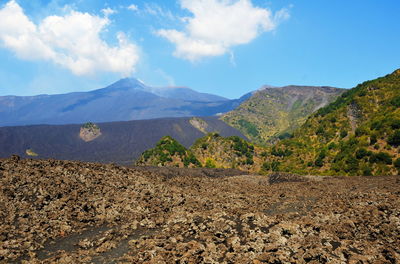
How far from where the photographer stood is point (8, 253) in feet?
42.6

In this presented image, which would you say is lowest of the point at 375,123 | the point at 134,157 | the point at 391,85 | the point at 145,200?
the point at 134,157

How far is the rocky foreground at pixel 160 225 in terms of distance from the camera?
38.2 feet

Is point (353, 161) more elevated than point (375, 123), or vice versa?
point (375, 123)

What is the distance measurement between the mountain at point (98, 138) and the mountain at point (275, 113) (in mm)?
11609

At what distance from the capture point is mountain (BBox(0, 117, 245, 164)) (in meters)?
101

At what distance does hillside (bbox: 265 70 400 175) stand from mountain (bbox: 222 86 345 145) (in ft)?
193

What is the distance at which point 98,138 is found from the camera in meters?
125

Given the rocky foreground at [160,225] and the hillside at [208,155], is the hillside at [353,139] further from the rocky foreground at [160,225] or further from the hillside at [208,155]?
the rocky foreground at [160,225]

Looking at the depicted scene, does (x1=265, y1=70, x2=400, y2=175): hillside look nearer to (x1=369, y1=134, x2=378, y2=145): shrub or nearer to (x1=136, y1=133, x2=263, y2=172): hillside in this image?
(x1=369, y1=134, x2=378, y2=145): shrub

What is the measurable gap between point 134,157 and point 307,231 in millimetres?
89447

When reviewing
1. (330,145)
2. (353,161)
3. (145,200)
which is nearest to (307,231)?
(145,200)

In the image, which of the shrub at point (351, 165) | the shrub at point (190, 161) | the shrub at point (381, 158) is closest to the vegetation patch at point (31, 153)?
the shrub at point (190, 161)

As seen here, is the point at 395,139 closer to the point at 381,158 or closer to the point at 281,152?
the point at 381,158

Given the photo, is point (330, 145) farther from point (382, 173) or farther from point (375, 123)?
point (382, 173)
